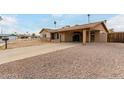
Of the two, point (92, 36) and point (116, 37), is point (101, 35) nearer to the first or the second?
point (92, 36)

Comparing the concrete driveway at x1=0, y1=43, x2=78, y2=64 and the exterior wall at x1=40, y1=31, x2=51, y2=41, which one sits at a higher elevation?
the exterior wall at x1=40, y1=31, x2=51, y2=41

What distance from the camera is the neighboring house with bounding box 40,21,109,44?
20.4 metres

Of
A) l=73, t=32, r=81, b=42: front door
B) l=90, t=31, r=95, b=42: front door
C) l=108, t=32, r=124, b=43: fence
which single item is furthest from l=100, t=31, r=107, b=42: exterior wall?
l=73, t=32, r=81, b=42: front door

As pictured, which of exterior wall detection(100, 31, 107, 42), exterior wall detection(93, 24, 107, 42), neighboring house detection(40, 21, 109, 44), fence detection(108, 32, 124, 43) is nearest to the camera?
neighboring house detection(40, 21, 109, 44)

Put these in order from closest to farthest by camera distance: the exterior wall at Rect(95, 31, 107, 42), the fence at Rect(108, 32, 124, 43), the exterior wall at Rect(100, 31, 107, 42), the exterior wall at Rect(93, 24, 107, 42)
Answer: the exterior wall at Rect(93, 24, 107, 42) < the fence at Rect(108, 32, 124, 43) < the exterior wall at Rect(95, 31, 107, 42) < the exterior wall at Rect(100, 31, 107, 42)

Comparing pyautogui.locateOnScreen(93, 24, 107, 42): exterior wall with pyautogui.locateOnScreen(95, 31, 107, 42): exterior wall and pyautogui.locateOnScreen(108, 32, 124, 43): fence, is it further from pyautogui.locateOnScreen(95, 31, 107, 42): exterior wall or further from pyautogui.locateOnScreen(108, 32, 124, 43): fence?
pyautogui.locateOnScreen(108, 32, 124, 43): fence

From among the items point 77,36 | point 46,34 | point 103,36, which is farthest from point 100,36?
point 46,34

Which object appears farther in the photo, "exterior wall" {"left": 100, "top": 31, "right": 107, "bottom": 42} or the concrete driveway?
"exterior wall" {"left": 100, "top": 31, "right": 107, "bottom": 42}

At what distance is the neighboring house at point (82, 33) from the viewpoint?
67.0 ft

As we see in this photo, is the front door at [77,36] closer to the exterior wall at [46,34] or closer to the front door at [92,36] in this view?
the front door at [92,36]

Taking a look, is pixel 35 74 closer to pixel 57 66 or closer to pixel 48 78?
pixel 48 78

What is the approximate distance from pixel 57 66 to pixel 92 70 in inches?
60.1

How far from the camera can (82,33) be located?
77.3 ft
